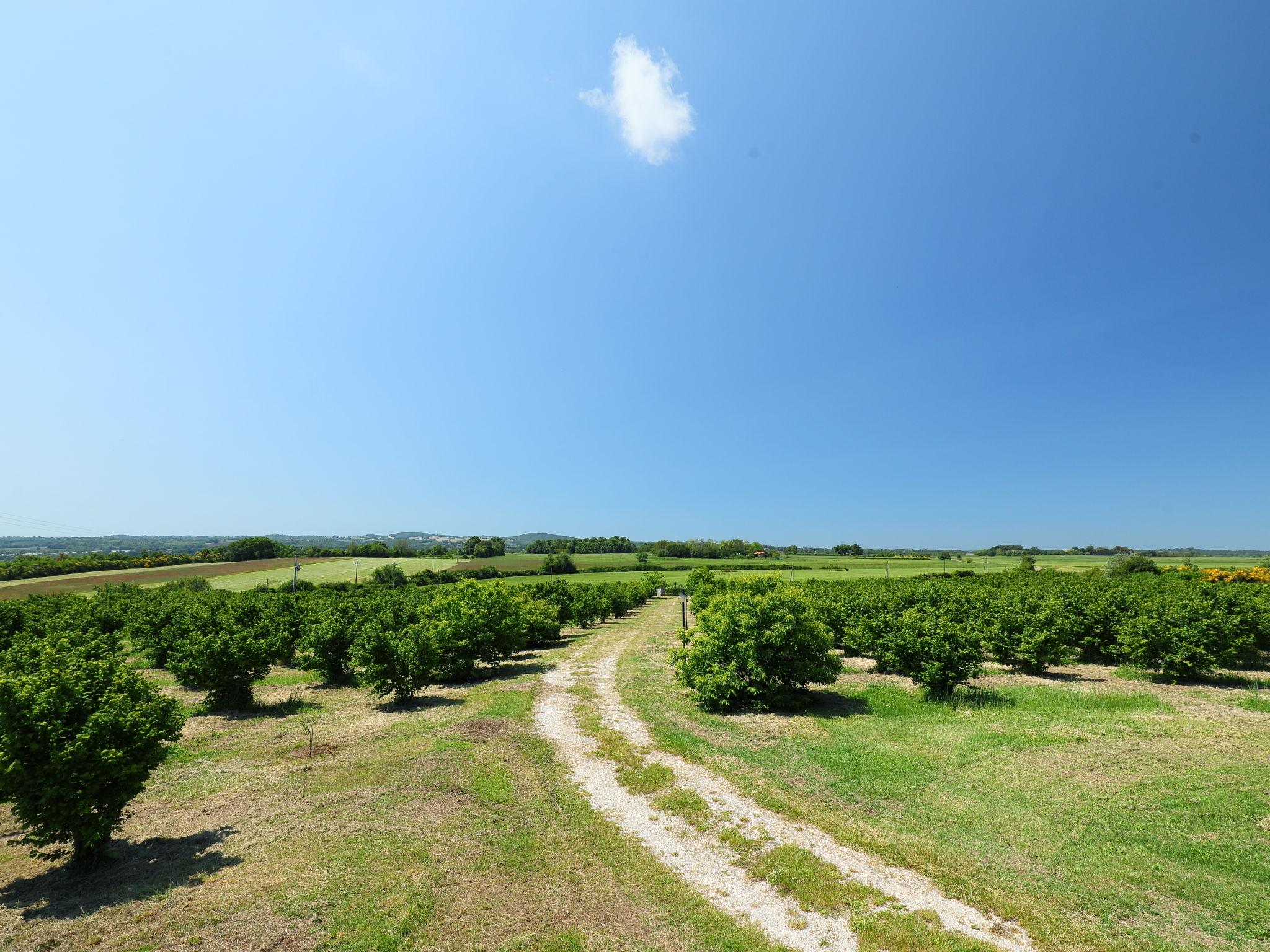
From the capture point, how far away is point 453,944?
6.73 m

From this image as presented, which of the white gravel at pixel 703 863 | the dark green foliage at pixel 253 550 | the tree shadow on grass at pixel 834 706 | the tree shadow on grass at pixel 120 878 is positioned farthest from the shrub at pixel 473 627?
the dark green foliage at pixel 253 550

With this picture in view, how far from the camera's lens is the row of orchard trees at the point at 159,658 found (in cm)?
791

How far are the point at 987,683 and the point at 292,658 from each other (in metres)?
39.0

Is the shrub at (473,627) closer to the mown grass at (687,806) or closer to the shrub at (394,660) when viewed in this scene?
the shrub at (394,660)

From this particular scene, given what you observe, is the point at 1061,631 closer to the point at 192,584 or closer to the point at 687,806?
the point at 687,806

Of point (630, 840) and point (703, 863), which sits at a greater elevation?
point (703, 863)

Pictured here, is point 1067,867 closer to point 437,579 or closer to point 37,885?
point 37,885

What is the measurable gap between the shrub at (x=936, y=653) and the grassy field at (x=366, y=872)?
14.7 meters

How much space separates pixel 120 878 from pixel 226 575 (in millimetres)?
97190

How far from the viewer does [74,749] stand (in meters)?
7.90

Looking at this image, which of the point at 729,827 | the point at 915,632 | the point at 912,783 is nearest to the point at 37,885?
the point at 729,827

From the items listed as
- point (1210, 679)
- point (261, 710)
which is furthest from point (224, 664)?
point (1210, 679)

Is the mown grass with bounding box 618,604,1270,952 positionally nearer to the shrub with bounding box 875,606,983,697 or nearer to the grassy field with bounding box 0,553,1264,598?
the shrub with bounding box 875,606,983,697

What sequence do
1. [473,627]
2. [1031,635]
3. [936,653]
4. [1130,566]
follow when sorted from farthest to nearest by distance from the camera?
[1130,566] → [473,627] → [1031,635] → [936,653]
